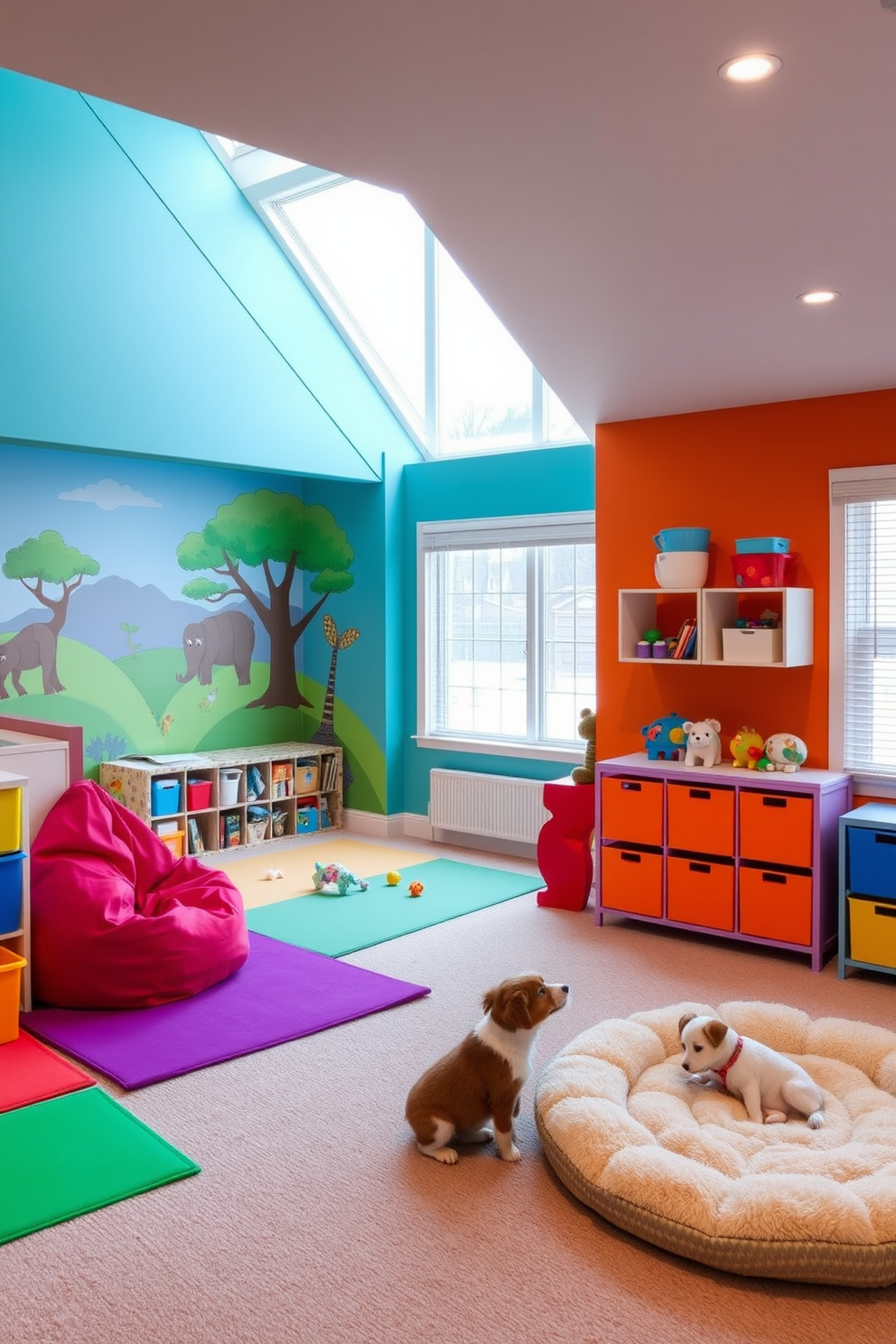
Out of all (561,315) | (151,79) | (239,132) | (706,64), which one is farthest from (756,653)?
(151,79)

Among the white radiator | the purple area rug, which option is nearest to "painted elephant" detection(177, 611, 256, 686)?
the white radiator

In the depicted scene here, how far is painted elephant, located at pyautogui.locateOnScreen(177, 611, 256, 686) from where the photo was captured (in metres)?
6.89

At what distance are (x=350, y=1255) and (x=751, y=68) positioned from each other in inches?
114

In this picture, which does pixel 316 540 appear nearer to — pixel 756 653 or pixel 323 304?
pixel 323 304

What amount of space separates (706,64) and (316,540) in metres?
5.02

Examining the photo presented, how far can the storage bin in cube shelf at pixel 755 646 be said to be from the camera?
15.5ft

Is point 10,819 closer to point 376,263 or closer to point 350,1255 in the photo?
point 350,1255

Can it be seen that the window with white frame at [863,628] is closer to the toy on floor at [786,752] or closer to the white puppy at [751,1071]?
the toy on floor at [786,752]

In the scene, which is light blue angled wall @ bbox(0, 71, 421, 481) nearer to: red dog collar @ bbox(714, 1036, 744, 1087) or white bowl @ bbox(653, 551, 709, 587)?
white bowl @ bbox(653, 551, 709, 587)

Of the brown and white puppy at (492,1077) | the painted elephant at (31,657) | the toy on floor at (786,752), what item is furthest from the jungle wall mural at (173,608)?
the brown and white puppy at (492,1077)

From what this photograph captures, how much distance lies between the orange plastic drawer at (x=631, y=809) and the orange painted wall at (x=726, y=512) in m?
0.50

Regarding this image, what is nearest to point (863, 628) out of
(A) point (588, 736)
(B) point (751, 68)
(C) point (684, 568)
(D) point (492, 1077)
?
(C) point (684, 568)

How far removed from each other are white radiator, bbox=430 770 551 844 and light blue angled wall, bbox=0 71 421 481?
198cm

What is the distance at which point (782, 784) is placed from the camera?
454 centimetres
